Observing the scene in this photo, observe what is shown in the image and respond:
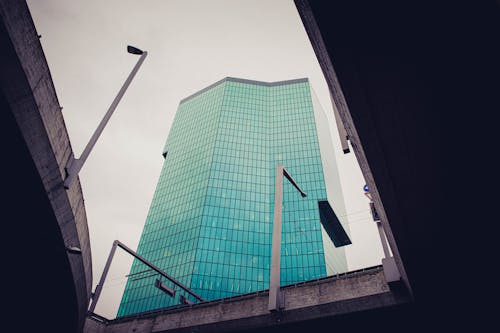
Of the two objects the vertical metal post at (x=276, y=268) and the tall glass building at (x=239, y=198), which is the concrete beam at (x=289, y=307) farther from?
the tall glass building at (x=239, y=198)

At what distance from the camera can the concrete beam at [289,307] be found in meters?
14.4

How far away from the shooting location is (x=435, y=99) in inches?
319

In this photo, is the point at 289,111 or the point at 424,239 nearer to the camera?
the point at 424,239

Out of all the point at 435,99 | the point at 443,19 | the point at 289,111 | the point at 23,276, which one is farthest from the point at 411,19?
the point at 289,111

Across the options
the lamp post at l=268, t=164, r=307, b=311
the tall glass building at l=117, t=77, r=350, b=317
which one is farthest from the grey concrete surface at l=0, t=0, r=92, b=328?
the tall glass building at l=117, t=77, r=350, b=317

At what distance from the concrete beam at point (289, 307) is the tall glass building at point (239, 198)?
158 ft

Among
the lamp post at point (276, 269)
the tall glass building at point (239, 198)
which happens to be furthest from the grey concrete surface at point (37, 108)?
the tall glass building at point (239, 198)

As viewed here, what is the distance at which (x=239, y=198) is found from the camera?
8044cm

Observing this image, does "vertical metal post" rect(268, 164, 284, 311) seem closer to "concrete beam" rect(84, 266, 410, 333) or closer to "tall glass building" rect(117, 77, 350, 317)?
"concrete beam" rect(84, 266, 410, 333)

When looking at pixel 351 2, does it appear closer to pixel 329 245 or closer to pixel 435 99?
pixel 435 99

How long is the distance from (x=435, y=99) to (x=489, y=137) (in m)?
2.27

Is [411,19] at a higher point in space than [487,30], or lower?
higher

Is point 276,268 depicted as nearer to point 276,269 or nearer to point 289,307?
point 276,269

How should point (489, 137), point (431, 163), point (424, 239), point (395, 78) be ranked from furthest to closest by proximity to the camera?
point (424, 239)
point (431, 163)
point (489, 137)
point (395, 78)
